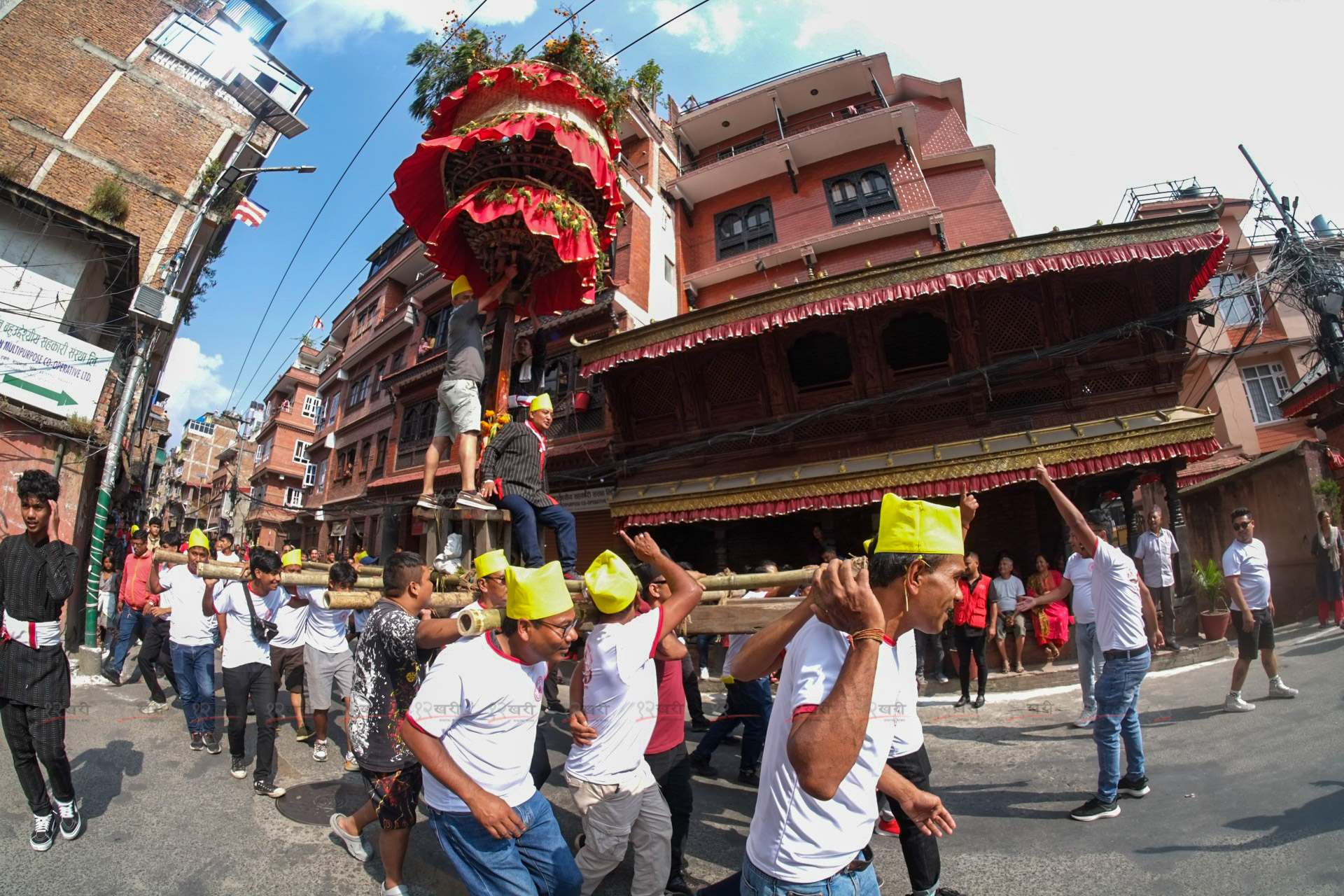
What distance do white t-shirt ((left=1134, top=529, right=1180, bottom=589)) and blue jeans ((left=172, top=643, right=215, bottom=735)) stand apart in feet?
36.5

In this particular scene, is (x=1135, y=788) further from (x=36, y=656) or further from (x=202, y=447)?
(x=202, y=447)

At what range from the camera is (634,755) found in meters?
3.31

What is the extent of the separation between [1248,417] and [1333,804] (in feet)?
73.6

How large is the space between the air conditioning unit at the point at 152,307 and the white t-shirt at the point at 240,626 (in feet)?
38.1

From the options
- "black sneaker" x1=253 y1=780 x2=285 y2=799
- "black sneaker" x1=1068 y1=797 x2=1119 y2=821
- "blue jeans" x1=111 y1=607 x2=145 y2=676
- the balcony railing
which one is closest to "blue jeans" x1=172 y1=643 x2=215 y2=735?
"black sneaker" x1=253 y1=780 x2=285 y2=799

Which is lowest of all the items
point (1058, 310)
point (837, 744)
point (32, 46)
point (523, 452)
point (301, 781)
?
point (301, 781)

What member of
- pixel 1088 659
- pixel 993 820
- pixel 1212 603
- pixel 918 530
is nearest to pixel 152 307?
pixel 918 530

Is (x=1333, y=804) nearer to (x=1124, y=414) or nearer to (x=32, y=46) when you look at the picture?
(x=1124, y=414)

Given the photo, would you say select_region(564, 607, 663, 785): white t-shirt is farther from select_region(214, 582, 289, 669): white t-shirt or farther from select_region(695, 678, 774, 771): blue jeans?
select_region(214, 582, 289, 669): white t-shirt

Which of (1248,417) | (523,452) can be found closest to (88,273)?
(523,452)

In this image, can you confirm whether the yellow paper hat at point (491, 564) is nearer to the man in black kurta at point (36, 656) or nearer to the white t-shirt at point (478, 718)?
the white t-shirt at point (478, 718)

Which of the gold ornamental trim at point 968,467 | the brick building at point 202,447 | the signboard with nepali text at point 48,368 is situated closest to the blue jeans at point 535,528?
the gold ornamental trim at point 968,467

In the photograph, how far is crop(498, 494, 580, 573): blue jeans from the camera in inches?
186

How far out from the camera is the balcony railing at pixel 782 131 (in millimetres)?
16422
